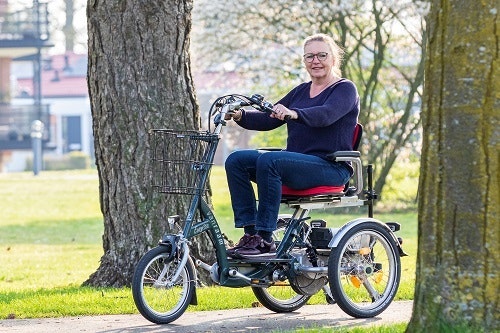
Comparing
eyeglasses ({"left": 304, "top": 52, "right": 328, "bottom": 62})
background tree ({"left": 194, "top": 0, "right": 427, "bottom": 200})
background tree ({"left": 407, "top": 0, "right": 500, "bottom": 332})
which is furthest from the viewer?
background tree ({"left": 194, "top": 0, "right": 427, "bottom": 200})

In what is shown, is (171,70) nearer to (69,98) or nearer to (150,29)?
(150,29)

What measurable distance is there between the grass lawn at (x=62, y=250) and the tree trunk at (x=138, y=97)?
577 mm

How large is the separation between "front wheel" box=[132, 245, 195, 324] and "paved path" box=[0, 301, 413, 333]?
9 centimetres

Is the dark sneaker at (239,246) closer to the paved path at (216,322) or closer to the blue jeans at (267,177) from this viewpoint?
the blue jeans at (267,177)

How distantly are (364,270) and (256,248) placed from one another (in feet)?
2.27

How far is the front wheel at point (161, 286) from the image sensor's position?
663 cm

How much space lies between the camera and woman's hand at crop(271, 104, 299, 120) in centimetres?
688

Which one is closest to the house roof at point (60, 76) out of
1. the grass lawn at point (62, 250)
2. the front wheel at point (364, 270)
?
the grass lawn at point (62, 250)

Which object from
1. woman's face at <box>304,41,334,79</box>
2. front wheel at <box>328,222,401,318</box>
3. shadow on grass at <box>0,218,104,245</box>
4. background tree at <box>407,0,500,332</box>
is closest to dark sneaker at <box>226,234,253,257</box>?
front wheel at <box>328,222,401,318</box>

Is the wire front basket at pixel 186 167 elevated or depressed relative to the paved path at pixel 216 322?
elevated

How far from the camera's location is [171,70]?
889cm

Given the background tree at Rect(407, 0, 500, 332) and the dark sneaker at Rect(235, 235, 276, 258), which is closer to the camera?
the background tree at Rect(407, 0, 500, 332)

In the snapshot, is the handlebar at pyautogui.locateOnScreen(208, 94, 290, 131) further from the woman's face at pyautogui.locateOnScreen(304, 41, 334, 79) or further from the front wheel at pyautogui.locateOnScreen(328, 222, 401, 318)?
the front wheel at pyautogui.locateOnScreen(328, 222, 401, 318)

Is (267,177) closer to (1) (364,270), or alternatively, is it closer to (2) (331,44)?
(1) (364,270)
